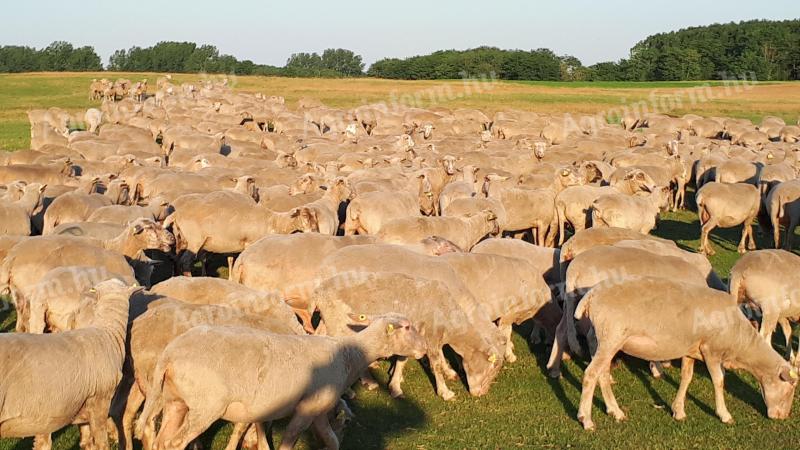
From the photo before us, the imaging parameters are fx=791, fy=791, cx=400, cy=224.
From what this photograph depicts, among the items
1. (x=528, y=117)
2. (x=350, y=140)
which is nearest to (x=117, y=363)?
(x=350, y=140)

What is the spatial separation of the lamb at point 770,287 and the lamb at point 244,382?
6.71 m

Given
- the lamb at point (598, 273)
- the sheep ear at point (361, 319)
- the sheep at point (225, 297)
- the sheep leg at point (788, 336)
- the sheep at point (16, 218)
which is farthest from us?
the sheep at point (16, 218)

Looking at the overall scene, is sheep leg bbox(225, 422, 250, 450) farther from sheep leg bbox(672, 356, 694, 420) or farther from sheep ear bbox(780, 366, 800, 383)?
sheep ear bbox(780, 366, 800, 383)

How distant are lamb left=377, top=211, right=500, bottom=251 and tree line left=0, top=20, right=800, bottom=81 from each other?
294 feet

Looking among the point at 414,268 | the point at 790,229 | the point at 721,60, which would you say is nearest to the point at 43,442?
the point at 414,268

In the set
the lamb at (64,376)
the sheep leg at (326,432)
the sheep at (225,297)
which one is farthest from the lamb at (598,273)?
the lamb at (64,376)

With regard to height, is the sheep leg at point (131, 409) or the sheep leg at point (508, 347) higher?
the sheep leg at point (131, 409)

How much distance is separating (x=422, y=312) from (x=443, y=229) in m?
4.51

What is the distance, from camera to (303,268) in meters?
11.7

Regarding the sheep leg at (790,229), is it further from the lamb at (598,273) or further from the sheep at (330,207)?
the sheep at (330,207)

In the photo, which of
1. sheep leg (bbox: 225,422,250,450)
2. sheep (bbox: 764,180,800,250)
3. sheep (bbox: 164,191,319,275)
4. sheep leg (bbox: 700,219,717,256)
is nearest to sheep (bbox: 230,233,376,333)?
sheep (bbox: 164,191,319,275)

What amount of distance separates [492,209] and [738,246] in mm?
7750

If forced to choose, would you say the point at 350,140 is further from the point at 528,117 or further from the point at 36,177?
the point at 528,117

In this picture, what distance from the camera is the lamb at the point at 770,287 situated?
11.6 meters
